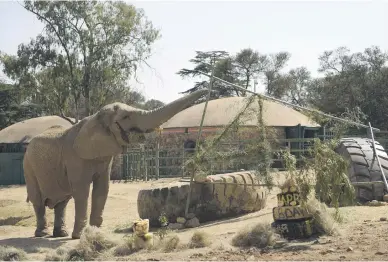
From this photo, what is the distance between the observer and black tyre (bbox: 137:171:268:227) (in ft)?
36.3

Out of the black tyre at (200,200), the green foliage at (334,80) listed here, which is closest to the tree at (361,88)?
the green foliage at (334,80)

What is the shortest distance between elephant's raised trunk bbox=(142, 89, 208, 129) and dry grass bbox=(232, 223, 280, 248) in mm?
2522

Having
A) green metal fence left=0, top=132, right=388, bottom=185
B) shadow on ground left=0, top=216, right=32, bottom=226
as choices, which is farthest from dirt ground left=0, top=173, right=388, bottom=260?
green metal fence left=0, top=132, right=388, bottom=185

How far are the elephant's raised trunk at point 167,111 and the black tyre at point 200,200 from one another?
2.05 metres

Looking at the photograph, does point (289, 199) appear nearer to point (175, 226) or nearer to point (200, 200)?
point (175, 226)

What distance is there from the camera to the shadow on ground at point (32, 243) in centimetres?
960

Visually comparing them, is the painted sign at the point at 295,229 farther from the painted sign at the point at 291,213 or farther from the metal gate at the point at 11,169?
the metal gate at the point at 11,169

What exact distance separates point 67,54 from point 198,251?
27950mm

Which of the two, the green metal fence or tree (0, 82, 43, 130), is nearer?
the green metal fence

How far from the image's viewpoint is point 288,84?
2291 inches

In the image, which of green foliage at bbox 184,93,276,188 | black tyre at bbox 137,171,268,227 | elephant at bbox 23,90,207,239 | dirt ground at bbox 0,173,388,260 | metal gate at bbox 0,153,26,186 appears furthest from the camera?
metal gate at bbox 0,153,26,186

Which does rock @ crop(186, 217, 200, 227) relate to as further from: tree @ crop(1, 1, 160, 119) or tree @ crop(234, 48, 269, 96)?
tree @ crop(234, 48, 269, 96)

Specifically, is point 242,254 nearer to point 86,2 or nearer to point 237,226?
point 237,226

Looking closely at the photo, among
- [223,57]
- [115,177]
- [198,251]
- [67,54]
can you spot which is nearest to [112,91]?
[67,54]
